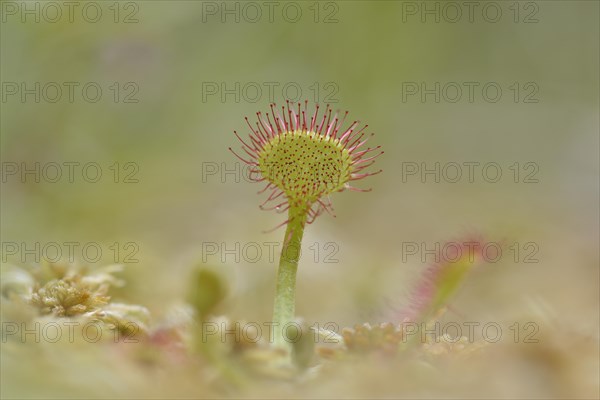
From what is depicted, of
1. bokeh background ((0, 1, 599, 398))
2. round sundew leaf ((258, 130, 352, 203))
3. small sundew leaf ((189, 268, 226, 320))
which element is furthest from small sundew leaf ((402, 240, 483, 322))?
small sundew leaf ((189, 268, 226, 320))

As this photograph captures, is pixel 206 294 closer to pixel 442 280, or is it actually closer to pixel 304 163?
pixel 304 163

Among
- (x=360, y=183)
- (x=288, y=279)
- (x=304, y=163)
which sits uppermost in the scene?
(x=360, y=183)

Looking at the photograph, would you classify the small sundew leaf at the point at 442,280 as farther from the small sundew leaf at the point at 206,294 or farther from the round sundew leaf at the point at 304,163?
the small sundew leaf at the point at 206,294

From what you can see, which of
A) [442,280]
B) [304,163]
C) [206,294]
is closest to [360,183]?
[442,280]

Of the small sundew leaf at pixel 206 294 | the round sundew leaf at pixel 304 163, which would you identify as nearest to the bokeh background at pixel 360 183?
the small sundew leaf at pixel 206 294

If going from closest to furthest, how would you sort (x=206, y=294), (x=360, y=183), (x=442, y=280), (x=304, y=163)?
(x=206, y=294) < (x=304, y=163) < (x=442, y=280) < (x=360, y=183)

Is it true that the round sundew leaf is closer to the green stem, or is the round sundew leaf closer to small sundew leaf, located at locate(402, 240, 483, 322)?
the green stem

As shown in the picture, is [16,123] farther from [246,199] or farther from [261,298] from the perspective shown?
[261,298]

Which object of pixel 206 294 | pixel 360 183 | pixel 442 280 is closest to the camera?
pixel 206 294
